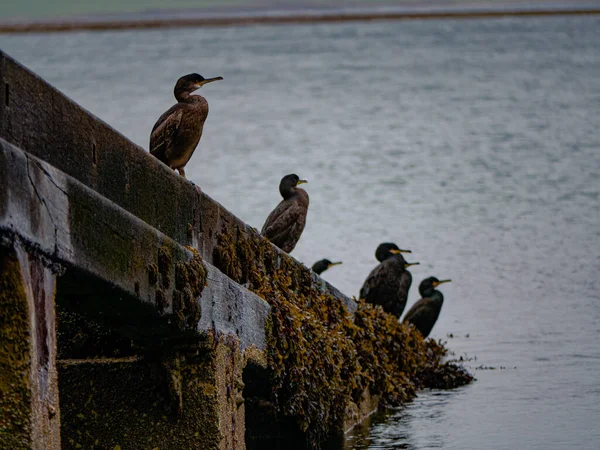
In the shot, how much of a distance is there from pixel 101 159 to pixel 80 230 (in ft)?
2.11

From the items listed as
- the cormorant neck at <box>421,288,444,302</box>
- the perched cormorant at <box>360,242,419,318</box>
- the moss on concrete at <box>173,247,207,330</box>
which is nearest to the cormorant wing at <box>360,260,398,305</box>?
the perched cormorant at <box>360,242,419,318</box>

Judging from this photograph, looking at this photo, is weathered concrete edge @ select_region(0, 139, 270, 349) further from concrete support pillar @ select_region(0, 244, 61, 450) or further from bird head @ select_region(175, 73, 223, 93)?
bird head @ select_region(175, 73, 223, 93)

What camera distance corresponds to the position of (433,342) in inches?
460

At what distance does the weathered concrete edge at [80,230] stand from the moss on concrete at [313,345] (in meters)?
1.13

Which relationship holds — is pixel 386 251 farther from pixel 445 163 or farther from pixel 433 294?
pixel 445 163

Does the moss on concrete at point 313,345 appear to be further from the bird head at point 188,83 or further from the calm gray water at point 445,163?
the bird head at point 188,83

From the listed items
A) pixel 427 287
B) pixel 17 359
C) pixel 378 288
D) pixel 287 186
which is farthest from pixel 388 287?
pixel 17 359

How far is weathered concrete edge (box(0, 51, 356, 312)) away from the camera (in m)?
4.14

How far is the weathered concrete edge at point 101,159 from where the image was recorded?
414 centimetres

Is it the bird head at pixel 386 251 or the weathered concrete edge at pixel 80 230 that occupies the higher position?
the bird head at pixel 386 251

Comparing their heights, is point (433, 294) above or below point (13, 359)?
above

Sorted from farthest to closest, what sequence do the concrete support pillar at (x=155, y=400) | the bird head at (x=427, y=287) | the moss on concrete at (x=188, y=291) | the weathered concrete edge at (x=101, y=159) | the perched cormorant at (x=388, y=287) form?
the bird head at (x=427, y=287)
the perched cormorant at (x=388, y=287)
the concrete support pillar at (x=155, y=400)
the moss on concrete at (x=188, y=291)
the weathered concrete edge at (x=101, y=159)

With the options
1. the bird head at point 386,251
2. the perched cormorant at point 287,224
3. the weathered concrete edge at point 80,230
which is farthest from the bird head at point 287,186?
the weathered concrete edge at point 80,230

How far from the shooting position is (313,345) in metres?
7.34
